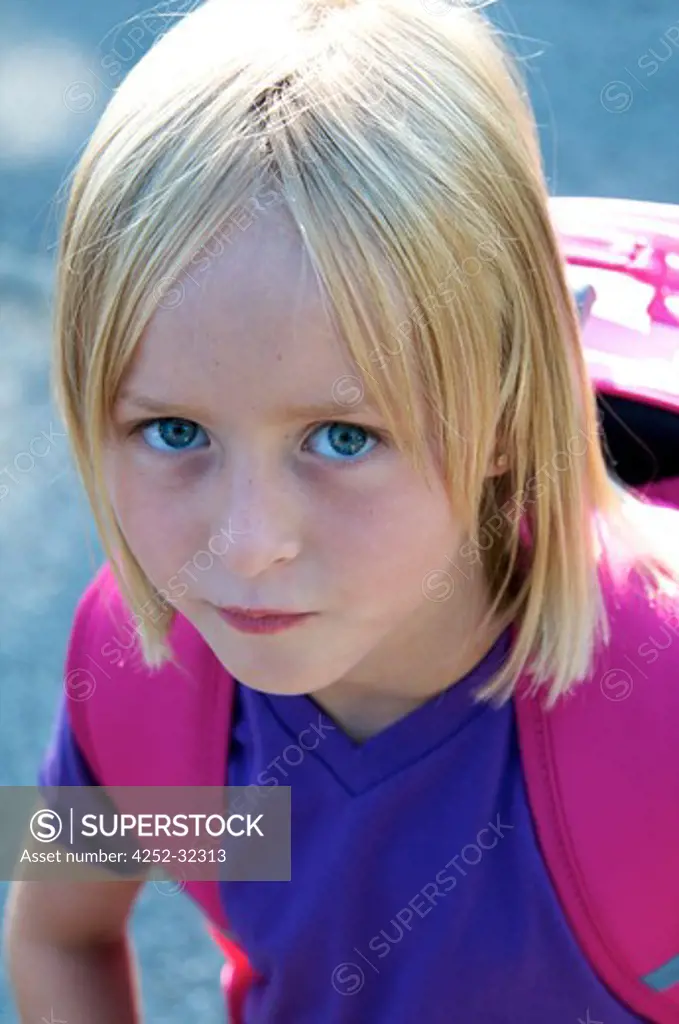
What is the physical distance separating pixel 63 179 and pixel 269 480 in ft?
2.67

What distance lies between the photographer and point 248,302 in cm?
59

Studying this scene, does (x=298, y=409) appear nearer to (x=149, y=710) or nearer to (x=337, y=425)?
(x=337, y=425)

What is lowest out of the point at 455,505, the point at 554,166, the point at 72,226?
the point at 455,505

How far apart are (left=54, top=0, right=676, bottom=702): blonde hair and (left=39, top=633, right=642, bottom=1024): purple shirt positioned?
0.07 m

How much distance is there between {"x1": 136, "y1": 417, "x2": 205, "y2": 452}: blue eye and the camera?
2.15 feet

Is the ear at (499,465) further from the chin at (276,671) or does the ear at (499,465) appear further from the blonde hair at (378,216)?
the chin at (276,671)

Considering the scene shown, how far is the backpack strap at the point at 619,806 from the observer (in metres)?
0.71

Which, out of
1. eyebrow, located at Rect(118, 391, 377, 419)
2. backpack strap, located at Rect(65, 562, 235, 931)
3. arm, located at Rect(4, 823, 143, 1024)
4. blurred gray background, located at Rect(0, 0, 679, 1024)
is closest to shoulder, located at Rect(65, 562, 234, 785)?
backpack strap, located at Rect(65, 562, 235, 931)

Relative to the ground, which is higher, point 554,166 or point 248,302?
point 554,166

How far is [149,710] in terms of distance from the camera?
83cm

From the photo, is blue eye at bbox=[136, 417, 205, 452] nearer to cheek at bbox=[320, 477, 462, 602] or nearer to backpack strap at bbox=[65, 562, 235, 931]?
cheek at bbox=[320, 477, 462, 602]

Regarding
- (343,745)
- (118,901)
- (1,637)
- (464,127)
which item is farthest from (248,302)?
(1,637)

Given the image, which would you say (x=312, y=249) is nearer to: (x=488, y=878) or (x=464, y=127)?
(x=464, y=127)

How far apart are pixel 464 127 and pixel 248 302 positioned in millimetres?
135
